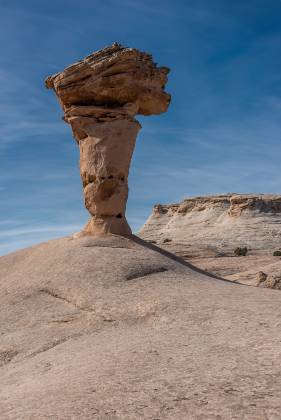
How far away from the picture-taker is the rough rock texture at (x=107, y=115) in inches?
563

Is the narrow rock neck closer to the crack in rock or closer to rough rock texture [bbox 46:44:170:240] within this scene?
rough rock texture [bbox 46:44:170:240]

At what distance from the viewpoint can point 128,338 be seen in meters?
8.37

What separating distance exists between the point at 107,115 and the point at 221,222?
50.4 m

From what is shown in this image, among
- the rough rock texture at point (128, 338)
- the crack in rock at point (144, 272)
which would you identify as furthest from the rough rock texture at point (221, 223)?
the rough rock texture at point (128, 338)

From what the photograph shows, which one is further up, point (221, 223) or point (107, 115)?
point (221, 223)

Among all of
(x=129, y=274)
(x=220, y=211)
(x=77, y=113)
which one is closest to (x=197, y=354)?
(x=129, y=274)

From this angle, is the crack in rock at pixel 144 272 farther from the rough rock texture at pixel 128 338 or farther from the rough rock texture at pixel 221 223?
the rough rock texture at pixel 221 223

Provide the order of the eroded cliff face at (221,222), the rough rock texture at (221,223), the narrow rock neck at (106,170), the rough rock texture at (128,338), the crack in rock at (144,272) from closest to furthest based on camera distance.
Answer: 1. the rough rock texture at (128,338)
2. the crack in rock at (144,272)
3. the narrow rock neck at (106,170)
4. the rough rock texture at (221,223)
5. the eroded cliff face at (221,222)

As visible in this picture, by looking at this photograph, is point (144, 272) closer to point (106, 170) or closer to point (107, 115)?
point (106, 170)

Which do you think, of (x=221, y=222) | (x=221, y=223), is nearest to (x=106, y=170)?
(x=221, y=223)

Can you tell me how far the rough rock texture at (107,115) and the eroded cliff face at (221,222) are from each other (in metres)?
33.6

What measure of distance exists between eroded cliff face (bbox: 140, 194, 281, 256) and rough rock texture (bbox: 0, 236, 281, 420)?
35698 millimetres

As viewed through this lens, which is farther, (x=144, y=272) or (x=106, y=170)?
(x=106, y=170)

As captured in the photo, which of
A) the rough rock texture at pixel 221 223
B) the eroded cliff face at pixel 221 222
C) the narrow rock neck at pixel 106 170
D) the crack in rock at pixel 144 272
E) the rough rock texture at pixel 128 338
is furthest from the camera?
the eroded cliff face at pixel 221 222
